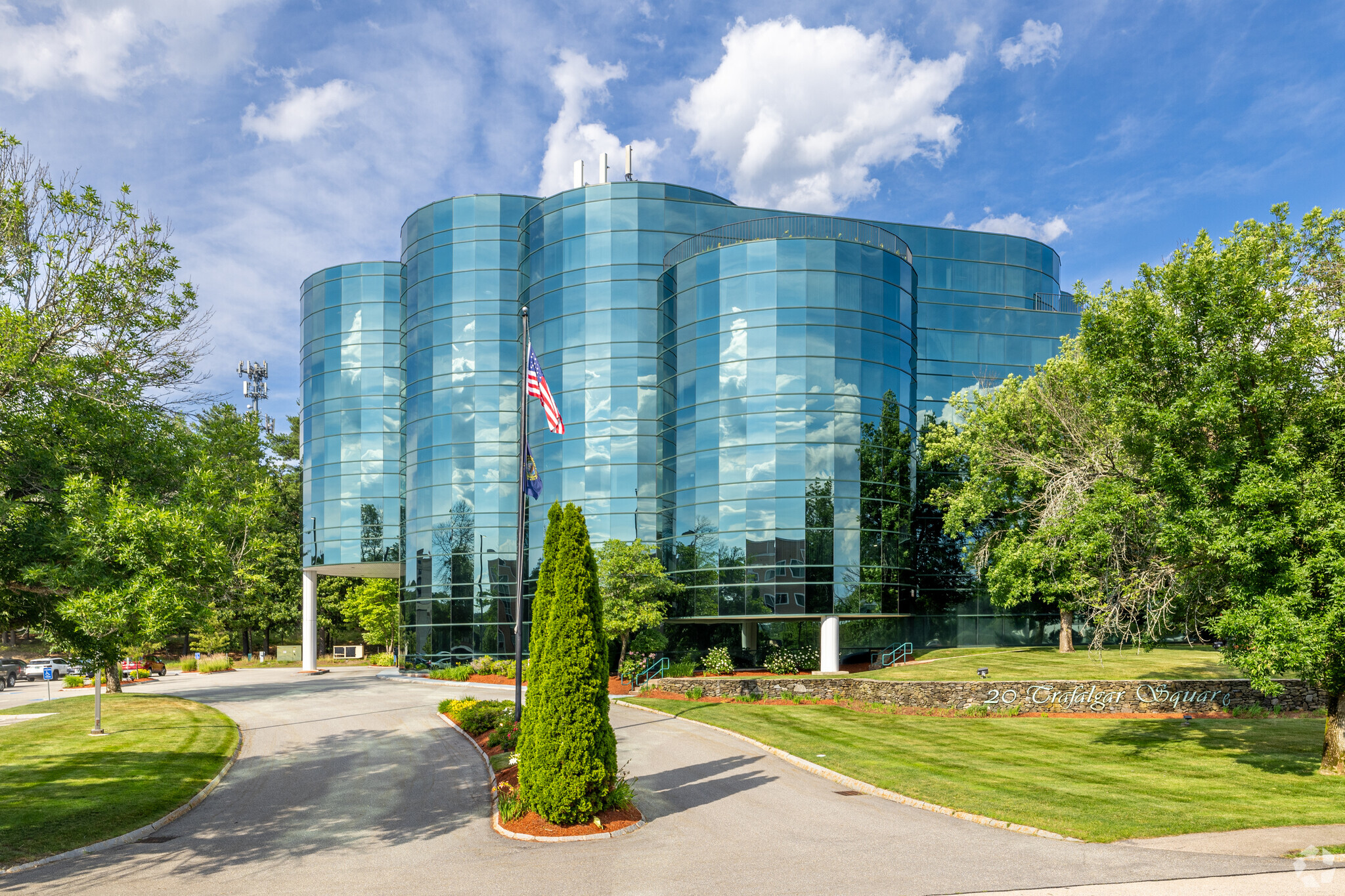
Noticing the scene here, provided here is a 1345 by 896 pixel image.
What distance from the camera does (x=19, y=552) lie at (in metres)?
13.4

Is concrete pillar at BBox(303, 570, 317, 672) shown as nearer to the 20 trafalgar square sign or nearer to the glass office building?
the glass office building

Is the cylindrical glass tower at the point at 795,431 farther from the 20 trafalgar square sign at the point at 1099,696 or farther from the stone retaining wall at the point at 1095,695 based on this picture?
the 20 trafalgar square sign at the point at 1099,696

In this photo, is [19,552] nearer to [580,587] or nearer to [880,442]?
[580,587]

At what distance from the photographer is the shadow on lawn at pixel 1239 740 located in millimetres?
17500

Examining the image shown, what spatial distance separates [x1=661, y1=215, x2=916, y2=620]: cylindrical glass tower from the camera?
3391 centimetres

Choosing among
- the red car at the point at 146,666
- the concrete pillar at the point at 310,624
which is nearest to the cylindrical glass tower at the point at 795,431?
the concrete pillar at the point at 310,624

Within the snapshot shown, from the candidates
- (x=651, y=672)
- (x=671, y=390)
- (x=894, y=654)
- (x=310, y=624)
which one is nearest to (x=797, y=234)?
(x=671, y=390)

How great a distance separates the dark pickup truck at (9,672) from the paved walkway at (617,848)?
36743 millimetres

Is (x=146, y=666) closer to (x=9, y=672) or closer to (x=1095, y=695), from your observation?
(x=9, y=672)

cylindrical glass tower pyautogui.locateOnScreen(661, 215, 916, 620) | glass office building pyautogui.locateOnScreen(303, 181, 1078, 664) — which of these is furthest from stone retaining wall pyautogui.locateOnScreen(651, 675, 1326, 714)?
glass office building pyautogui.locateOnScreen(303, 181, 1078, 664)

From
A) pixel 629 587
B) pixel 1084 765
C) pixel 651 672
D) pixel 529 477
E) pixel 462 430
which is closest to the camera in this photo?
pixel 529 477

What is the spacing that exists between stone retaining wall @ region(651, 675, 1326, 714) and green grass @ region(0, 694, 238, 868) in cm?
2083

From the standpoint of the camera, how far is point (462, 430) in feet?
141

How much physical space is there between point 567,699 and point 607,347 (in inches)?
1129
